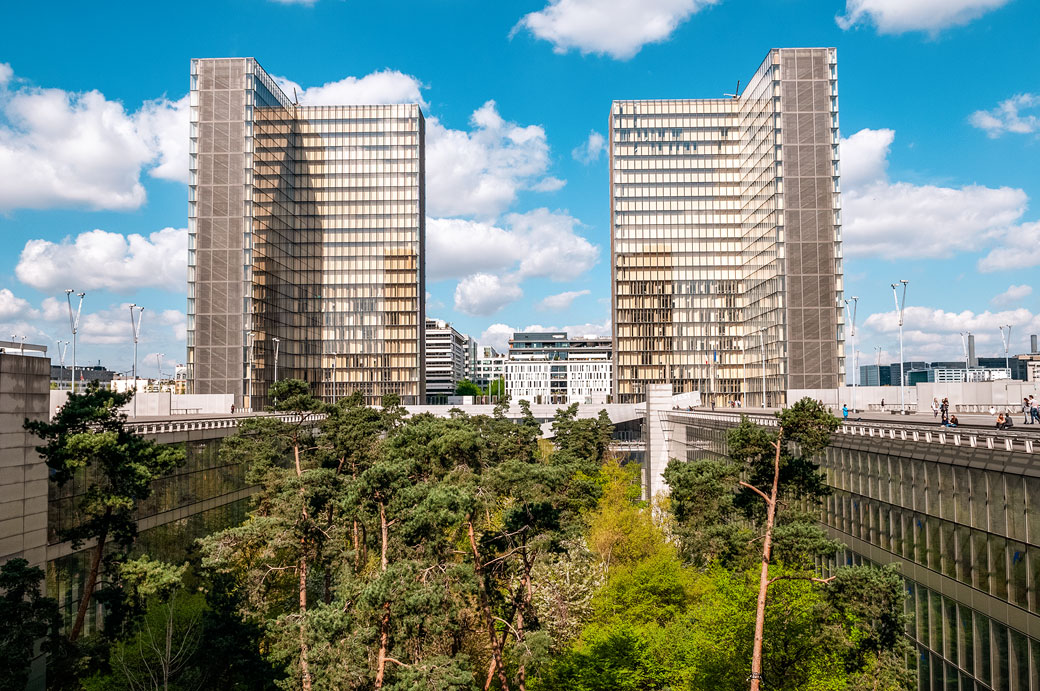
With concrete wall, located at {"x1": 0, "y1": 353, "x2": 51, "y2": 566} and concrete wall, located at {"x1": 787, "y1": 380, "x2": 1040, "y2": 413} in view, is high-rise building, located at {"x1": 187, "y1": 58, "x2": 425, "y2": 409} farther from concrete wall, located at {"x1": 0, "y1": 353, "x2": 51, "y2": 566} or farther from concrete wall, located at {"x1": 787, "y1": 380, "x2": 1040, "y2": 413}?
concrete wall, located at {"x1": 0, "y1": 353, "x2": 51, "y2": 566}

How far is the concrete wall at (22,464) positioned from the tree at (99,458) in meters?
0.84

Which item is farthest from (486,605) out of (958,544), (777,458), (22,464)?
(22,464)

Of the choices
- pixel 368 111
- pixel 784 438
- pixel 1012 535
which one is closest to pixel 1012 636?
pixel 1012 535

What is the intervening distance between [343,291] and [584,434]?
100.0 metres

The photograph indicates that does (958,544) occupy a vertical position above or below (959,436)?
below

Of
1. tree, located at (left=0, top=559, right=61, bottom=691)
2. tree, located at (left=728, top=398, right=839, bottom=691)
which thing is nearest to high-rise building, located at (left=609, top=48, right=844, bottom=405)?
tree, located at (left=728, top=398, right=839, bottom=691)

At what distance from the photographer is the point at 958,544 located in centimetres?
2633

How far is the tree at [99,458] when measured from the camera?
2519 centimetres

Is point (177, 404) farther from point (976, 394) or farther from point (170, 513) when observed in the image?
point (976, 394)

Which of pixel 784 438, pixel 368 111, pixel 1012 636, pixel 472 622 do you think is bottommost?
pixel 472 622

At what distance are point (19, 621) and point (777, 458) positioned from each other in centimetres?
2532

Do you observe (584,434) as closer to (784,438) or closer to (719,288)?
(784,438)

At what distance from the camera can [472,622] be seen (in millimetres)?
34875

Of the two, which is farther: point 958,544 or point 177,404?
point 177,404
